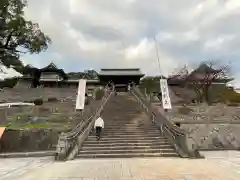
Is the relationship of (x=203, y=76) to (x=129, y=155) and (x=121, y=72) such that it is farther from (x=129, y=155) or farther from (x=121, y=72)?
(x=129, y=155)

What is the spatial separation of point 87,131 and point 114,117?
15.6 ft

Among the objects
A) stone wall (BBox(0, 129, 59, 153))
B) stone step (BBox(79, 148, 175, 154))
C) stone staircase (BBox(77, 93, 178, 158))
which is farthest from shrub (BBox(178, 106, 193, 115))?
stone wall (BBox(0, 129, 59, 153))

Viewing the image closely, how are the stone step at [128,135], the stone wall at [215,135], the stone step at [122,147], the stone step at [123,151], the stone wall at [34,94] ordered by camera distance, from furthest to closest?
the stone wall at [34,94] < the stone wall at [215,135] < the stone step at [128,135] < the stone step at [122,147] < the stone step at [123,151]

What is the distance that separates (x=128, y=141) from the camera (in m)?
15.9

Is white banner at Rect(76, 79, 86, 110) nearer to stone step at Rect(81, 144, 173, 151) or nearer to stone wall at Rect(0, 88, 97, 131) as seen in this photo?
stone wall at Rect(0, 88, 97, 131)

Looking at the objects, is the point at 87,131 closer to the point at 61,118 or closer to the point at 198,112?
the point at 61,118

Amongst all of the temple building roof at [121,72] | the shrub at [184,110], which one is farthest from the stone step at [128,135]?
the temple building roof at [121,72]

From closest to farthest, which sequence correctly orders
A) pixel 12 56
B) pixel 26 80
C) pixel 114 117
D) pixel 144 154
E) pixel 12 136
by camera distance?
pixel 144 154, pixel 12 136, pixel 114 117, pixel 12 56, pixel 26 80

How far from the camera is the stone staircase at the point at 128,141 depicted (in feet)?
47.4

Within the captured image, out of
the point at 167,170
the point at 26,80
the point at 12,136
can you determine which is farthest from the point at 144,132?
the point at 26,80

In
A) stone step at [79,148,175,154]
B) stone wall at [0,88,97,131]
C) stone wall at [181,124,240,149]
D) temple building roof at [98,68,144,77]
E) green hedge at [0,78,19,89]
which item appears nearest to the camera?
stone step at [79,148,175,154]

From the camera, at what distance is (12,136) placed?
61.7ft

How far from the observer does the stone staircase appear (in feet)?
47.4

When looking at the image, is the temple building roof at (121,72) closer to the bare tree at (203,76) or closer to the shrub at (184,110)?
the bare tree at (203,76)
